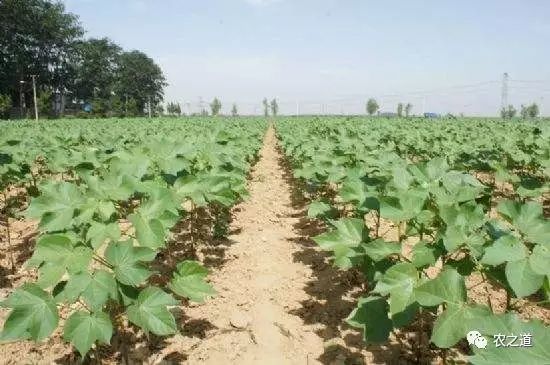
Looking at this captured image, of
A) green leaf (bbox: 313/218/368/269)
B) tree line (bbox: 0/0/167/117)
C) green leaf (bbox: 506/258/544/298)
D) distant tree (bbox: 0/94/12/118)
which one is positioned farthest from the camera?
tree line (bbox: 0/0/167/117)

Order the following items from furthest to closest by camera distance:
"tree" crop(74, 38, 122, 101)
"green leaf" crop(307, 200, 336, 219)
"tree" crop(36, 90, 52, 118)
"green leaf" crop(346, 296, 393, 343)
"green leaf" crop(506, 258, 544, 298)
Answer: "tree" crop(74, 38, 122, 101) < "tree" crop(36, 90, 52, 118) < "green leaf" crop(307, 200, 336, 219) < "green leaf" crop(346, 296, 393, 343) < "green leaf" crop(506, 258, 544, 298)

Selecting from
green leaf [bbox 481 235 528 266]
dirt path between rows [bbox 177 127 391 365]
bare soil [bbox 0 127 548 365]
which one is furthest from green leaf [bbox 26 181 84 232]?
green leaf [bbox 481 235 528 266]

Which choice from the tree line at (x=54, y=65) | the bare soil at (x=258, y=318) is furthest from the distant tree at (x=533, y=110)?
the bare soil at (x=258, y=318)

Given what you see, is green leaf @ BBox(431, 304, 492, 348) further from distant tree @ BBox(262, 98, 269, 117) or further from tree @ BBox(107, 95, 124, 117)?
distant tree @ BBox(262, 98, 269, 117)

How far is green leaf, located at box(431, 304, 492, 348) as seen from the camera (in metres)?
2.18

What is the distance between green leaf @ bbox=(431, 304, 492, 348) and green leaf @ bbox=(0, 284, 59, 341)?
1.98m

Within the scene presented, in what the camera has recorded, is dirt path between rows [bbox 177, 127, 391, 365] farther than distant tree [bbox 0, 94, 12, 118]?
No

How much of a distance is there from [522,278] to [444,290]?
361 mm

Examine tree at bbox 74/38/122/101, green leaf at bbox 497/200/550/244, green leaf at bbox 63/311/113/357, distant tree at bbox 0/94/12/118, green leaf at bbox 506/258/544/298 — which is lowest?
green leaf at bbox 63/311/113/357

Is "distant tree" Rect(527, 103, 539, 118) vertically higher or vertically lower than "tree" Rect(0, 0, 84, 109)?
lower

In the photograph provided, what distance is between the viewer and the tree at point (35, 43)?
80.2 metres

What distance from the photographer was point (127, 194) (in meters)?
3.11

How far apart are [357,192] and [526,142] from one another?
681 centimetres

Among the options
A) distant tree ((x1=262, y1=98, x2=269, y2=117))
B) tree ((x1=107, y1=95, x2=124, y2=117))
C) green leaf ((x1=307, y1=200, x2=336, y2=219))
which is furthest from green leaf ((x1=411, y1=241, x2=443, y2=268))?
distant tree ((x1=262, y1=98, x2=269, y2=117))
